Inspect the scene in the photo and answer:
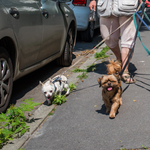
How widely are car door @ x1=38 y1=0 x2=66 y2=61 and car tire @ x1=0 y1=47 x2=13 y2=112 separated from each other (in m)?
1.06

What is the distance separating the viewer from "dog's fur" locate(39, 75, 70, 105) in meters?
4.02

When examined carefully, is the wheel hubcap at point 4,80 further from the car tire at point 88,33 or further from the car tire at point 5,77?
the car tire at point 88,33

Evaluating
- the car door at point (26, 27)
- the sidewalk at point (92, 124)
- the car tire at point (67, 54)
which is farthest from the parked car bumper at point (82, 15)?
the sidewalk at point (92, 124)

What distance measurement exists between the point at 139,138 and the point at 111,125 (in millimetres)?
465

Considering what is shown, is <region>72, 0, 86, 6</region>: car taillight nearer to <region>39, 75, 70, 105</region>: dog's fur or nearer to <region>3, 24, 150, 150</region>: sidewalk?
<region>3, 24, 150, 150</region>: sidewalk

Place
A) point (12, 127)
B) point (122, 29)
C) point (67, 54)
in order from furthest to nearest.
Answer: point (67, 54), point (122, 29), point (12, 127)

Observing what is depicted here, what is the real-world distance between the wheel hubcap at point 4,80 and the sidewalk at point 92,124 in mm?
489

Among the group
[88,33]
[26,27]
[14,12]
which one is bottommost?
[88,33]

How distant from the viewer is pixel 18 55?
→ 3996mm

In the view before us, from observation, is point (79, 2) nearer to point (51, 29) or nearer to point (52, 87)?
point (51, 29)

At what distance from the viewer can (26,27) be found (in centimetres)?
412

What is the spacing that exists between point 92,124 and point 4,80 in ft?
4.26

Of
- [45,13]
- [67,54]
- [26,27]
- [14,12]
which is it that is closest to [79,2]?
[67,54]

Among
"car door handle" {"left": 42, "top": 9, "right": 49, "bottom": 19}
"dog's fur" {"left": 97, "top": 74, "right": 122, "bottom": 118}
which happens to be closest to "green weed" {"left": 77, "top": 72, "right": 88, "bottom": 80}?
"car door handle" {"left": 42, "top": 9, "right": 49, "bottom": 19}
